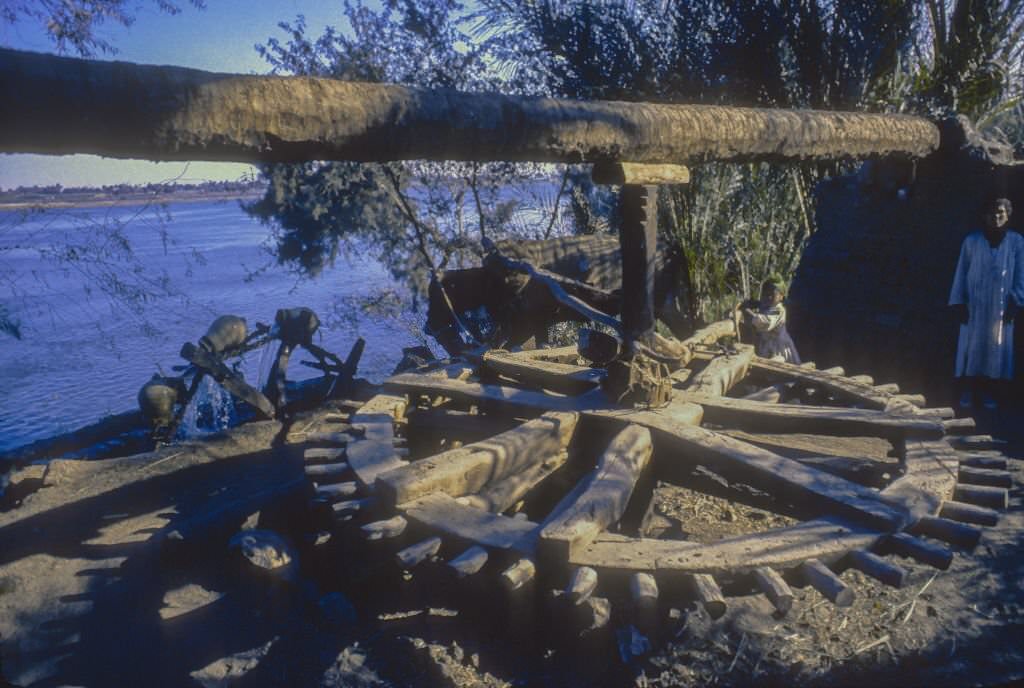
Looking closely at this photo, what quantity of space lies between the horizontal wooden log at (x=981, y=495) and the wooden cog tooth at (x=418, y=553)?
191cm

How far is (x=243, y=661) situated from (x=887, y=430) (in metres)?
3.71

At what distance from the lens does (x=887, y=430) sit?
284 centimetres

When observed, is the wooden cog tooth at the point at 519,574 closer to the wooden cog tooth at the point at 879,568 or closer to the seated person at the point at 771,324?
the wooden cog tooth at the point at 879,568

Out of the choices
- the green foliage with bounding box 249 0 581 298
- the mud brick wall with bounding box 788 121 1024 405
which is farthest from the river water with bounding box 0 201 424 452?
the mud brick wall with bounding box 788 121 1024 405

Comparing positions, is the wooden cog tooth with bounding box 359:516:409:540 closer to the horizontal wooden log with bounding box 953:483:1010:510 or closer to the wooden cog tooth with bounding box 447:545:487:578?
the wooden cog tooth with bounding box 447:545:487:578

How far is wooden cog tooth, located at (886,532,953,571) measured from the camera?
5.93 ft

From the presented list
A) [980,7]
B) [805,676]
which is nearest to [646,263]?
[805,676]

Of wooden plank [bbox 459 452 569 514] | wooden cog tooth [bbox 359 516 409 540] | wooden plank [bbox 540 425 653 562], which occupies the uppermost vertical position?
wooden plank [bbox 540 425 653 562]

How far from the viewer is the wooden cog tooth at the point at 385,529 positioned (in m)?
2.13

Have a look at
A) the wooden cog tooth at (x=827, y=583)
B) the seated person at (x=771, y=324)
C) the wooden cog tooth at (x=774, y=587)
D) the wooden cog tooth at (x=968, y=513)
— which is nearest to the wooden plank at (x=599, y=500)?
the wooden cog tooth at (x=774, y=587)

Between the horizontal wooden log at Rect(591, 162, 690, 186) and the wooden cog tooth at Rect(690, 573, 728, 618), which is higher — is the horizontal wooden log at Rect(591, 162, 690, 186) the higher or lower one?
the higher one

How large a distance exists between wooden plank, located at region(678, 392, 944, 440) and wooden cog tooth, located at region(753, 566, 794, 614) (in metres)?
1.28

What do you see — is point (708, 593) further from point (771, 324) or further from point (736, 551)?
point (771, 324)

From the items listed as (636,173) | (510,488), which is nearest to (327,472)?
(510,488)
